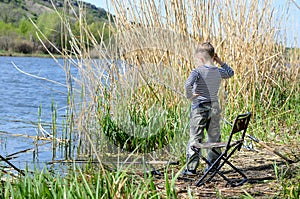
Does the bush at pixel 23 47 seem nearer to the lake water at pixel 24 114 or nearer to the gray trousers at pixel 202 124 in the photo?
the lake water at pixel 24 114

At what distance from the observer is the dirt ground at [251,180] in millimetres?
3645

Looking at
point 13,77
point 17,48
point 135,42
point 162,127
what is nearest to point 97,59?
point 135,42

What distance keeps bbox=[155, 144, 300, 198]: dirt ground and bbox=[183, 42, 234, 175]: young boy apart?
0.82 feet

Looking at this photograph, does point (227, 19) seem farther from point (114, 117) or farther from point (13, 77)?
point (13, 77)

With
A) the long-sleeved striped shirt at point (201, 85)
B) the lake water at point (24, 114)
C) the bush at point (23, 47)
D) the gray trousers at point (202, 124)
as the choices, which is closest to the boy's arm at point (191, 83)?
the long-sleeved striped shirt at point (201, 85)

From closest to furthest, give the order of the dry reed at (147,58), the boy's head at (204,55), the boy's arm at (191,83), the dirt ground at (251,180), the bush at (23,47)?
the dirt ground at (251,180), the boy's arm at (191,83), the boy's head at (204,55), the dry reed at (147,58), the bush at (23,47)

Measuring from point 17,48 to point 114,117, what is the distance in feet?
153

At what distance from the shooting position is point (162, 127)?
5.54 metres

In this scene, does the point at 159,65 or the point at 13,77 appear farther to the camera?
the point at 13,77

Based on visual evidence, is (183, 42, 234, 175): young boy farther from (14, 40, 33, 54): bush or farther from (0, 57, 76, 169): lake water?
(14, 40, 33, 54): bush

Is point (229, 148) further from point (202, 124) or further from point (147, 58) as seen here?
point (147, 58)

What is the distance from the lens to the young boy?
4125mm

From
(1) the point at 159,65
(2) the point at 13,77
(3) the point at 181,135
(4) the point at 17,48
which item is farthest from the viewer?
(4) the point at 17,48

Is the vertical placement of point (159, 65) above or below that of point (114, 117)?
above
